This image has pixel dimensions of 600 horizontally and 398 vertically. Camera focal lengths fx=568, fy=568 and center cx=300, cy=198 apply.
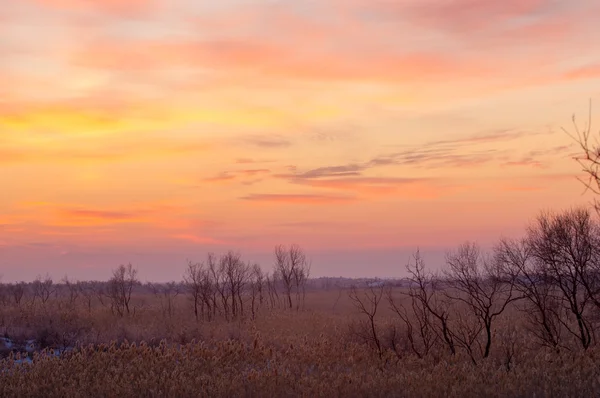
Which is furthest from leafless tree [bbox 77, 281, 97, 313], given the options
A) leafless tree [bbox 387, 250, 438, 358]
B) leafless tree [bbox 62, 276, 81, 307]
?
leafless tree [bbox 387, 250, 438, 358]

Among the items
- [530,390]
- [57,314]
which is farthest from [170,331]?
[530,390]

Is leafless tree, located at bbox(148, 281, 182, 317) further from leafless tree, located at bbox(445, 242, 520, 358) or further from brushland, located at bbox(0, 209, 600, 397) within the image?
leafless tree, located at bbox(445, 242, 520, 358)

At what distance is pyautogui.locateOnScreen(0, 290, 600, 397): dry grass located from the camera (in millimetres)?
14336

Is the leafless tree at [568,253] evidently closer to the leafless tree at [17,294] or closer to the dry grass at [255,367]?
the dry grass at [255,367]

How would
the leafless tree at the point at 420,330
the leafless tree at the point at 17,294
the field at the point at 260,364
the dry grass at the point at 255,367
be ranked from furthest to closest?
the leafless tree at the point at 17,294 < the leafless tree at the point at 420,330 < the field at the point at 260,364 < the dry grass at the point at 255,367

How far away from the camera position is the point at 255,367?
824 inches

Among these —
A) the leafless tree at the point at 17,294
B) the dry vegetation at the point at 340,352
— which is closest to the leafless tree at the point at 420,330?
the dry vegetation at the point at 340,352

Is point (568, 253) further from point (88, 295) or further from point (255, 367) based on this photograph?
point (88, 295)

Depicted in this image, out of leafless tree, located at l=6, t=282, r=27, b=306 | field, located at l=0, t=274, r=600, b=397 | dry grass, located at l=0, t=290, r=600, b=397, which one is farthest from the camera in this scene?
leafless tree, located at l=6, t=282, r=27, b=306

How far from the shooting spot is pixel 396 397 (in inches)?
522

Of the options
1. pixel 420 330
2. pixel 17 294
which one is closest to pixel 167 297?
pixel 17 294

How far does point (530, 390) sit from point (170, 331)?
20201mm

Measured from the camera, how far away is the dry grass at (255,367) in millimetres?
14336

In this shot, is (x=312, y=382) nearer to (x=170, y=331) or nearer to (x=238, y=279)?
(x=170, y=331)
